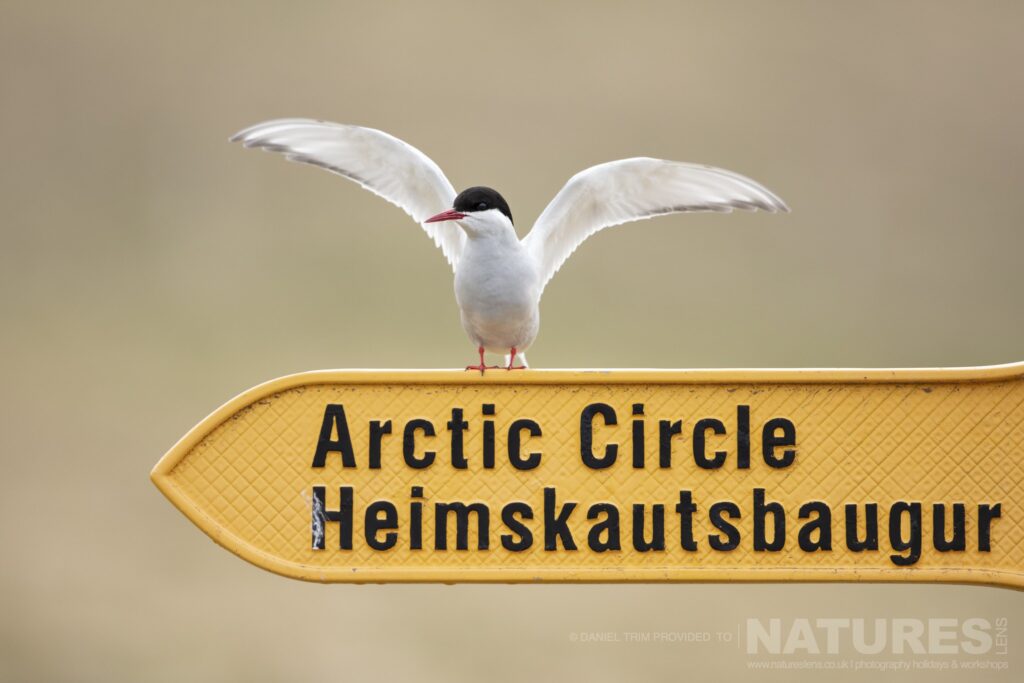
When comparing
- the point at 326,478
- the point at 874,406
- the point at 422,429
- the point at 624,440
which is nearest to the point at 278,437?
the point at 326,478

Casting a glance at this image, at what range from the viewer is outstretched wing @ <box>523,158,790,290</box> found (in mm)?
1710

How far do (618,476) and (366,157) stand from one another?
2.67ft

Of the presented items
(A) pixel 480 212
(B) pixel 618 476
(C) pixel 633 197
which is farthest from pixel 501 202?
(B) pixel 618 476

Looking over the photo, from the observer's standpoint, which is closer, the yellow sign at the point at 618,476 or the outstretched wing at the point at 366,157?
the yellow sign at the point at 618,476

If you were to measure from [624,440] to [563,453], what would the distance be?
0.09m

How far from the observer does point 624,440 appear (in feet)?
4.47

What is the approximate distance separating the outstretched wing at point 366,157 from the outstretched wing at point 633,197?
7.9 inches

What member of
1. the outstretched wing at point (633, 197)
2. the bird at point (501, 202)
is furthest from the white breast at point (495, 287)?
the outstretched wing at point (633, 197)

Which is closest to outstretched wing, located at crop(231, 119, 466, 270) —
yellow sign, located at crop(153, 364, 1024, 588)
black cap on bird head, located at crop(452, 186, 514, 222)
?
black cap on bird head, located at crop(452, 186, 514, 222)

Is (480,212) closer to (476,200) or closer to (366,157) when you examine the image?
(476,200)

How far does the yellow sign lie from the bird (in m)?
0.25

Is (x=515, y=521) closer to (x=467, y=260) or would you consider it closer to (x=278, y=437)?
(x=278, y=437)

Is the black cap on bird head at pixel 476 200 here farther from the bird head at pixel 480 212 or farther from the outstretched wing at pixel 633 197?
the outstretched wing at pixel 633 197

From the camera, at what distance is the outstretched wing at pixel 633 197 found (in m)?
1.71
